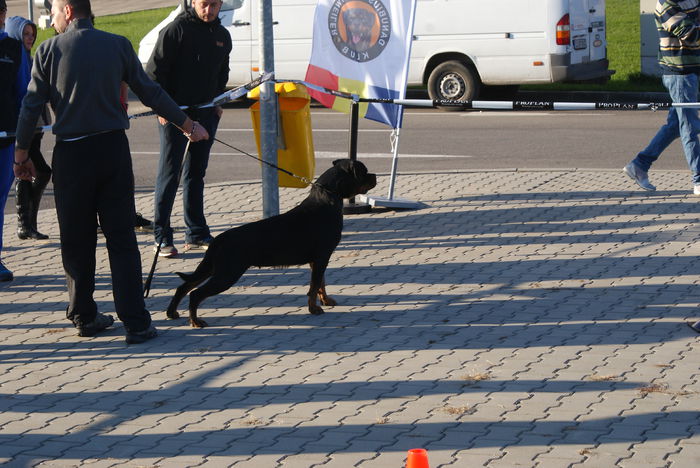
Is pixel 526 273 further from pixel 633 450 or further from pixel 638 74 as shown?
pixel 638 74

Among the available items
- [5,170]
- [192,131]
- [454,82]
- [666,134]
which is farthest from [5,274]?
[454,82]

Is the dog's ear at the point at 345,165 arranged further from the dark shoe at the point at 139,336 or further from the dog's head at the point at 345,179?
the dark shoe at the point at 139,336

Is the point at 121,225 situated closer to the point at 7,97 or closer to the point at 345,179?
the point at 345,179

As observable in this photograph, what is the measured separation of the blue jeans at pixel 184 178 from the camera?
337 inches

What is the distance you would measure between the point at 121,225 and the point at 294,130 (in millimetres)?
2976

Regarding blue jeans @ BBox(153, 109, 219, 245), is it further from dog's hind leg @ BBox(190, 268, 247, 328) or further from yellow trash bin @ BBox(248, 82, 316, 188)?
dog's hind leg @ BBox(190, 268, 247, 328)

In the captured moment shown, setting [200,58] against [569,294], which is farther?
[200,58]

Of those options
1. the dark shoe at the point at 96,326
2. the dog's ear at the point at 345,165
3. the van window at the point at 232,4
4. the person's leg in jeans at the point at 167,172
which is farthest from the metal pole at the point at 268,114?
the van window at the point at 232,4

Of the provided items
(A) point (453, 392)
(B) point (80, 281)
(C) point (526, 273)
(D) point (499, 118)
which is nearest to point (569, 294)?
(C) point (526, 273)

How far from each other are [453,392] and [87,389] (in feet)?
6.05

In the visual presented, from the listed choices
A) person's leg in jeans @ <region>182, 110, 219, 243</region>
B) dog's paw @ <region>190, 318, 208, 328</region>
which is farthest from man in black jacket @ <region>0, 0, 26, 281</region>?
dog's paw @ <region>190, 318, 208, 328</region>

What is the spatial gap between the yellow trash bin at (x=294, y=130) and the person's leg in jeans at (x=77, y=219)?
283 centimetres

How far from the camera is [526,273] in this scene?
8000 millimetres

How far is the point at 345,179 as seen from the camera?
7.20m
